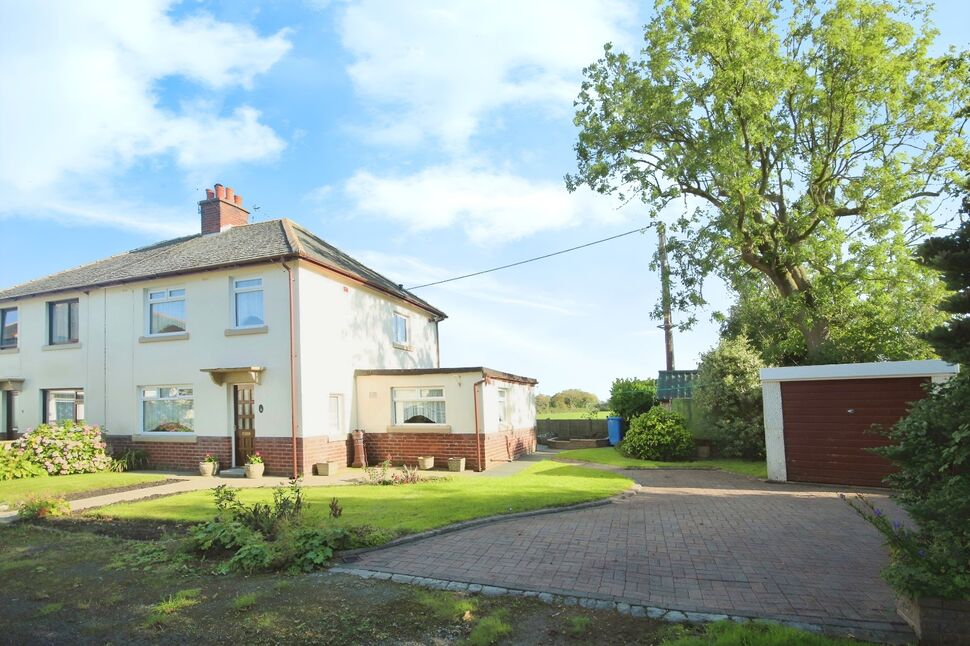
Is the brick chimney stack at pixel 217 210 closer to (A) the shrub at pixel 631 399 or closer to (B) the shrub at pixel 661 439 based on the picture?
(B) the shrub at pixel 661 439

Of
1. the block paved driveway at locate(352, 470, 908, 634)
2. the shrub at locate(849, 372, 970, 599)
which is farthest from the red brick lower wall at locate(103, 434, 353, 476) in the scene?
the shrub at locate(849, 372, 970, 599)

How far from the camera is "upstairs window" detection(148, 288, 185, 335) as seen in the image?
17.3 metres

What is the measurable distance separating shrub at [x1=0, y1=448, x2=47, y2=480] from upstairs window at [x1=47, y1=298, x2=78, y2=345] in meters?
4.24

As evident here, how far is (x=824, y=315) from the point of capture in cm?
1705

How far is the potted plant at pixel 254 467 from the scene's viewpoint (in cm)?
1511

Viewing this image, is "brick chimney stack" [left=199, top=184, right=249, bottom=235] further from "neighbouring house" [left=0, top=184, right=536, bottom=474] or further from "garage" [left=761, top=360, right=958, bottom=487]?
"garage" [left=761, top=360, right=958, bottom=487]

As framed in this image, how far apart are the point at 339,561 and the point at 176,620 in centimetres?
199

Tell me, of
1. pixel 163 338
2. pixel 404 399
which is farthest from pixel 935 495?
pixel 163 338

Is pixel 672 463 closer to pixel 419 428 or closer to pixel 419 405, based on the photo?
pixel 419 428

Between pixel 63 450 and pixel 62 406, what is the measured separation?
4.13 metres

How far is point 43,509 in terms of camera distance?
10281 mm

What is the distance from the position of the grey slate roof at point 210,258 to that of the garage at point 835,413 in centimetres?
1193

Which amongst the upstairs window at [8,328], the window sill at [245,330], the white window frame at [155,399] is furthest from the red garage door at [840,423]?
the upstairs window at [8,328]

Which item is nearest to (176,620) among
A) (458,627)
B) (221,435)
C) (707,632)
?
(458,627)
